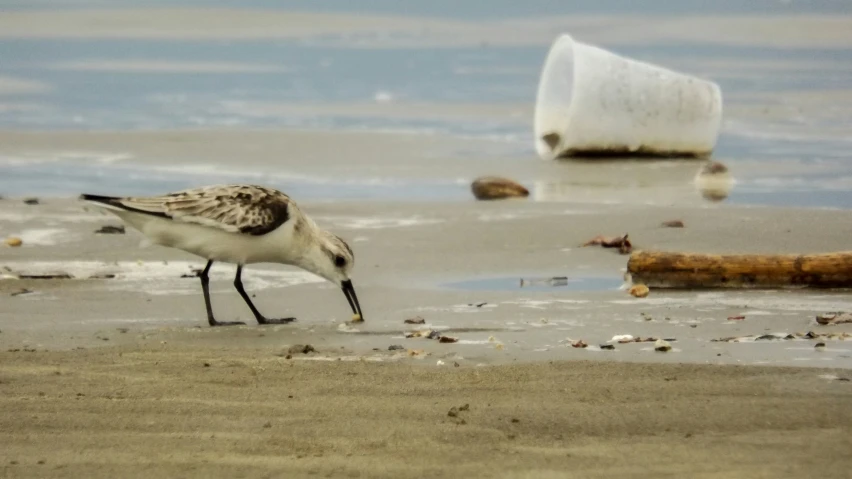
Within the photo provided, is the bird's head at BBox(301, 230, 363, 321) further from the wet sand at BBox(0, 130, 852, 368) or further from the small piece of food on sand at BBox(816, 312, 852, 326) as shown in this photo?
the small piece of food on sand at BBox(816, 312, 852, 326)

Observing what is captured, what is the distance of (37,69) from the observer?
81.3 ft

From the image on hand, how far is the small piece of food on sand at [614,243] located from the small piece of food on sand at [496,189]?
2223mm

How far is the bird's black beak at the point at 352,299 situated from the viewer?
798cm

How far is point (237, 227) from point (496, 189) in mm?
4599

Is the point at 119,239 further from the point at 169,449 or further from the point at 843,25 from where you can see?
the point at 843,25

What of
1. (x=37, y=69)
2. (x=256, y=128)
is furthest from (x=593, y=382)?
(x=37, y=69)

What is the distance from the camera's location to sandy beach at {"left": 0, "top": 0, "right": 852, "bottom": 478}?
5.10 m

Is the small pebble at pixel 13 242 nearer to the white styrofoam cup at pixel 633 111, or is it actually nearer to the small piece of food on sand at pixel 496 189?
the small piece of food on sand at pixel 496 189

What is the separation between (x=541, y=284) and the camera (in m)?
9.05

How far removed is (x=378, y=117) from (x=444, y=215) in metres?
7.94

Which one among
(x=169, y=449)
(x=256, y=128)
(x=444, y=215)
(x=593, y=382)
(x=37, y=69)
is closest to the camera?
(x=169, y=449)

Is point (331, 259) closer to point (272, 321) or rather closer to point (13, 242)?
point (272, 321)

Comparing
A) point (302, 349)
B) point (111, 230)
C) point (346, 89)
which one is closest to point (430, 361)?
point (302, 349)

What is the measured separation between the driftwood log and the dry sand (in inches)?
89.2
